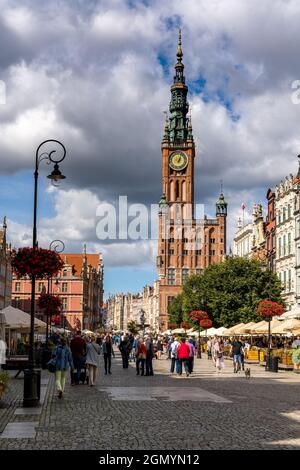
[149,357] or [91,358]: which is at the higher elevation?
[91,358]

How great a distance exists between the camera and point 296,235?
201 ft

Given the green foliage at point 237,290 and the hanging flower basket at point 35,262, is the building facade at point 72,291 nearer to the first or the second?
the green foliage at point 237,290

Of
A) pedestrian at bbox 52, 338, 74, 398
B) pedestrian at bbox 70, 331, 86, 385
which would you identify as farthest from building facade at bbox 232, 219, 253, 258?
pedestrian at bbox 52, 338, 74, 398

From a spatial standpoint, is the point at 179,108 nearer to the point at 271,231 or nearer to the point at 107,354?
the point at 271,231

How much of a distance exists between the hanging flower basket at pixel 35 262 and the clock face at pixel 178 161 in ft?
373

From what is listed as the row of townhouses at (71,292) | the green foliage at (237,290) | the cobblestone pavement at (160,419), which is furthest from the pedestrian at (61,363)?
the row of townhouses at (71,292)

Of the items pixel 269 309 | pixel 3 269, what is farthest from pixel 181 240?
pixel 269 309

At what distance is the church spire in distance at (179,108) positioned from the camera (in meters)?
137

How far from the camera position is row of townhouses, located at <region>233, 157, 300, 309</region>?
61.4m

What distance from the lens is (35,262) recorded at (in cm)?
2147

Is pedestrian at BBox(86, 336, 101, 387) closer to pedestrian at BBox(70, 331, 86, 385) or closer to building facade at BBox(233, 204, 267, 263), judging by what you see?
pedestrian at BBox(70, 331, 86, 385)

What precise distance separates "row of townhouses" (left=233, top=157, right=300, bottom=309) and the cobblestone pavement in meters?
37.9

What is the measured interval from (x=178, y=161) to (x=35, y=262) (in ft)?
377
